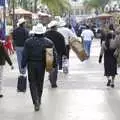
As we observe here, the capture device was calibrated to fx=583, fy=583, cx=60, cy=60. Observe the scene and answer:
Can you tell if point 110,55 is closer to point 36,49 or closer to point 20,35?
point 20,35

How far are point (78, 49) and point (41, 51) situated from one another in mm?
5760

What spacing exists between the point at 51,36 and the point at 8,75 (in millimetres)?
4035

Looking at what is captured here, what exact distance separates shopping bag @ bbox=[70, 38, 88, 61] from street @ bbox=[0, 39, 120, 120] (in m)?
0.73

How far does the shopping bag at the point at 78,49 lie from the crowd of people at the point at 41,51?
0.91 feet

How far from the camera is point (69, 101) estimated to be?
12719 millimetres

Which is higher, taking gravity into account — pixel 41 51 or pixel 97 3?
pixel 41 51

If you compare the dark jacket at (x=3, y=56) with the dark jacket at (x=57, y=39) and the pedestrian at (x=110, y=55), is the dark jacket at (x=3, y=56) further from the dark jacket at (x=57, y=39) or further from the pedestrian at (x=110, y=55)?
the pedestrian at (x=110, y=55)

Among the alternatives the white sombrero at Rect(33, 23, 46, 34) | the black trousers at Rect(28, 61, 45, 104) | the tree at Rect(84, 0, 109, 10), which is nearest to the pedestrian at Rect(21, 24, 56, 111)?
the black trousers at Rect(28, 61, 45, 104)

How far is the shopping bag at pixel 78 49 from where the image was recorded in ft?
55.5

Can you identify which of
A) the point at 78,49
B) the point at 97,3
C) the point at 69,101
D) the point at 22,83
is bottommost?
the point at 69,101

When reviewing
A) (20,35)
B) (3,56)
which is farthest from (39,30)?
(20,35)

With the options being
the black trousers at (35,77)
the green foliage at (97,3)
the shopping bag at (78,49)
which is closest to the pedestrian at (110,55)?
the shopping bag at (78,49)

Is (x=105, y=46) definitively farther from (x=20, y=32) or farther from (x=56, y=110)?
(x=56, y=110)

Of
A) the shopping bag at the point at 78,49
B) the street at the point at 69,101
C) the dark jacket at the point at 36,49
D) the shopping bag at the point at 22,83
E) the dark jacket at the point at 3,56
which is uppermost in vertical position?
the dark jacket at the point at 36,49
